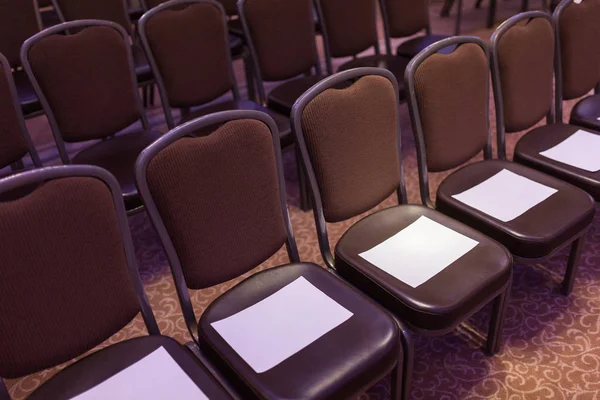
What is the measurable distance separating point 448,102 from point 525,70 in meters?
0.49

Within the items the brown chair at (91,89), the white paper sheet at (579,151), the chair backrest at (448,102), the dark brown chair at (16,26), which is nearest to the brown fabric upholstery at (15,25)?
the dark brown chair at (16,26)

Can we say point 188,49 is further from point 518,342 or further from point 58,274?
point 518,342

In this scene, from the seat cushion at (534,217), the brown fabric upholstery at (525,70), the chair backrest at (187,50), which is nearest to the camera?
the seat cushion at (534,217)

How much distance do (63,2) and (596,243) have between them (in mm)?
3113

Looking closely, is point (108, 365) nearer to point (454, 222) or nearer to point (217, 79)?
point (454, 222)

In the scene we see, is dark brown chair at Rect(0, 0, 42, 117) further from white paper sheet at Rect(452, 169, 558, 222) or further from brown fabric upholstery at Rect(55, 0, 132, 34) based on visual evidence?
white paper sheet at Rect(452, 169, 558, 222)

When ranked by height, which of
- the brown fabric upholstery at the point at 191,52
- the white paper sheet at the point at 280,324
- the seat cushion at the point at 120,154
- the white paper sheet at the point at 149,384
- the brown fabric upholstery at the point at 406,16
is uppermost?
the brown fabric upholstery at the point at 191,52

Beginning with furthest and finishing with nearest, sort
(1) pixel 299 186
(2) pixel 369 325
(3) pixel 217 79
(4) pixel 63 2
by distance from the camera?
(4) pixel 63 2 < (1) pixel 299 186 < (3) pixel 217 79 < (2) pixel 369 325

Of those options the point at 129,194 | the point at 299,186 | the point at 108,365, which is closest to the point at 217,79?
the point at 299,186

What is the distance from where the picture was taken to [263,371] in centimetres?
130

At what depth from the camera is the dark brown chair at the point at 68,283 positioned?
3.96ft

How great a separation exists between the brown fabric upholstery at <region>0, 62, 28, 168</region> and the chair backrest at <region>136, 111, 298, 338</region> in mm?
981

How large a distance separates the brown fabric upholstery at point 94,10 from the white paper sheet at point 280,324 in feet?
7.81

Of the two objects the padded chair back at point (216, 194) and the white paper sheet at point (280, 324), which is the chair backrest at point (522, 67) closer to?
the padded chair back at point (216, 194)
